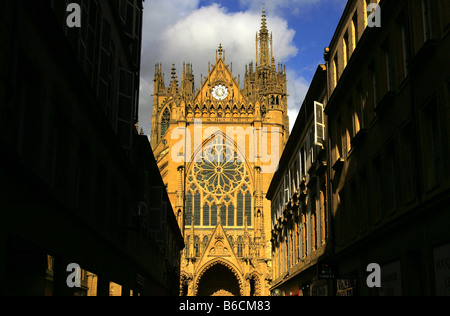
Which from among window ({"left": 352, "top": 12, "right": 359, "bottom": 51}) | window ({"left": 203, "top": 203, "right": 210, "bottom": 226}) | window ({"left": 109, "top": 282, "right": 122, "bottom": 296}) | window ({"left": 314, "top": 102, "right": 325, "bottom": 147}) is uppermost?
window ({"left": 203, "top": 203, "right": 210, "bottom": 226})

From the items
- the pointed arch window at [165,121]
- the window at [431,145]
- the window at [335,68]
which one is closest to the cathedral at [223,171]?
the pointed arch window at [165,121]

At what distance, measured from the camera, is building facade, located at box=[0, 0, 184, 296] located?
1012cm

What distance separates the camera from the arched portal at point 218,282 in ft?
222

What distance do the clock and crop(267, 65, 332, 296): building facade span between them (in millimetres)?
30600

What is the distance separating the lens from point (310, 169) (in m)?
29.8

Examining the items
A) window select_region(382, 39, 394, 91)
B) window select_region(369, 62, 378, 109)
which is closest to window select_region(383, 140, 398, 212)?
window select_region(382, 39, 394, 91)

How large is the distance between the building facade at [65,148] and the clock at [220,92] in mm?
48790

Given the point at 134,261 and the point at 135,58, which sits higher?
the point at 135,58

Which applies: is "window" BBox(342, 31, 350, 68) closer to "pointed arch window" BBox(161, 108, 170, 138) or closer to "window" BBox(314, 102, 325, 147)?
"window" BBox(314, 102, 325, 147)

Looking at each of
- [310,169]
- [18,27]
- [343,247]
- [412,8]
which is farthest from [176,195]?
[18,27]

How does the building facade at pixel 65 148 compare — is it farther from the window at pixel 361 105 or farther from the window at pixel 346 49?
the window at pixel 346 49

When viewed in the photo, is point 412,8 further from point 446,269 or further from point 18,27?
point 18,27

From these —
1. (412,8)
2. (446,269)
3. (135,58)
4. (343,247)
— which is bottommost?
(446,269)

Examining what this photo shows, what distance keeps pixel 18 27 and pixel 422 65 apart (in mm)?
9300
